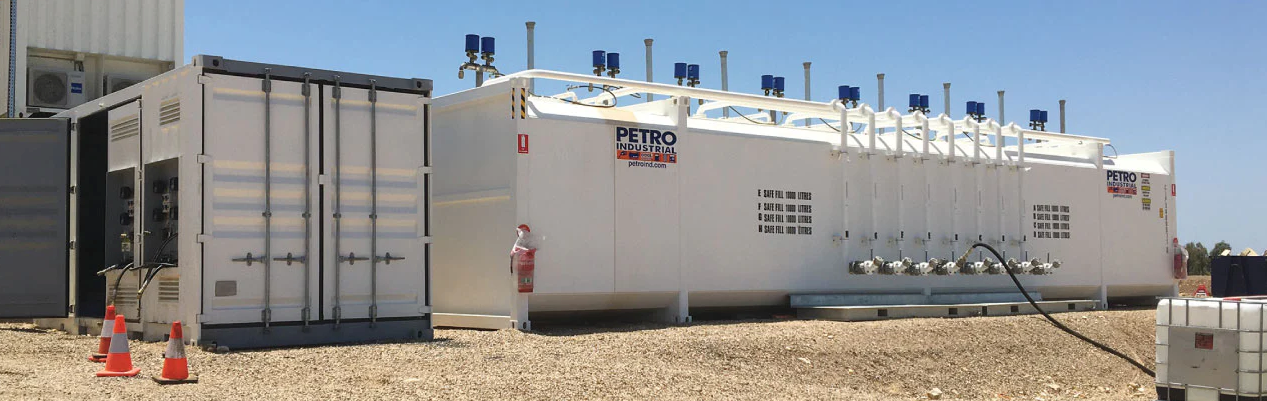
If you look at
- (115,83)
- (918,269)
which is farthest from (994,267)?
(115,83)

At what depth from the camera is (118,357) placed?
9.07 meters

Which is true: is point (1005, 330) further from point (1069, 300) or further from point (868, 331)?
point (1069, 300)

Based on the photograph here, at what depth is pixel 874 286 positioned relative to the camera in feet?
55.4

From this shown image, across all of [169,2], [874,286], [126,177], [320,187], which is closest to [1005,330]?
[874,286]

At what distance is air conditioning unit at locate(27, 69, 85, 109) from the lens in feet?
51.9

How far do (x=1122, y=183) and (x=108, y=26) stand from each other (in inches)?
640

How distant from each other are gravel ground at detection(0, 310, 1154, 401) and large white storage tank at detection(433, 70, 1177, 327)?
2.29ft

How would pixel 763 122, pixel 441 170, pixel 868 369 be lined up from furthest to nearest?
pixel 763 122, pixel 441 170, pixel 868 369

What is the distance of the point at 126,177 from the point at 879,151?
9686 millimetres

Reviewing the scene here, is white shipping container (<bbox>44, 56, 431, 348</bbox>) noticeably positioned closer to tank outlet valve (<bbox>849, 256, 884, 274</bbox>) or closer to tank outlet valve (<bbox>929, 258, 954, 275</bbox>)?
tank outlet valve (<bbox>849, 256, 884, 274</bbox>)

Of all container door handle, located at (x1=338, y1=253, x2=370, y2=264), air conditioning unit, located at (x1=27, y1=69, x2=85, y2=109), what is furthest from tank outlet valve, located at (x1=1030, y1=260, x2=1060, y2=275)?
air conditioning unit, located at (x1=27, y1=69, x2=85, y2=109)

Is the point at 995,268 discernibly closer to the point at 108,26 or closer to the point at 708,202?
the point at 708,202

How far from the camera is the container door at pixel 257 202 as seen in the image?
10836 mm

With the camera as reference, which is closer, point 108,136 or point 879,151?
point 108,136
